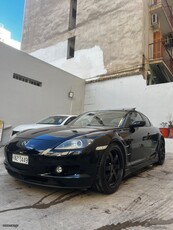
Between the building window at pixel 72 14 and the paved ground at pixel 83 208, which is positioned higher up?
the building window at pixel 72 14

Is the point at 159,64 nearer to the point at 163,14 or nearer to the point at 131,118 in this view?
Answer: the point at 163,14

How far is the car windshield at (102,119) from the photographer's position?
12.5ft

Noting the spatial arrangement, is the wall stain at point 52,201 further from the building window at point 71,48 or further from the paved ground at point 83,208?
the building window at point 71,48

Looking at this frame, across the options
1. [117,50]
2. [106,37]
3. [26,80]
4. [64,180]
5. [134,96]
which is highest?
[106,37]

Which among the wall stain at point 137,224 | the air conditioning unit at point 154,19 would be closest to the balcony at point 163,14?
the air conditioning unit at point 154,19

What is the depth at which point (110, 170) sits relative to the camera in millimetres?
3020

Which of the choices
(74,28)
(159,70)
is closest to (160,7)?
(159,70)

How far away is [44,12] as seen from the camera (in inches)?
634

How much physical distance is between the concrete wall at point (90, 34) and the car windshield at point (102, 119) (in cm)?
729

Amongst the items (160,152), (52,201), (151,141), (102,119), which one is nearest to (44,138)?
(52,201)

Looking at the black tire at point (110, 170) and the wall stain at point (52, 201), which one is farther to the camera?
the black tire at point (110, 170)

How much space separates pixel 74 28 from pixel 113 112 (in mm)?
11667

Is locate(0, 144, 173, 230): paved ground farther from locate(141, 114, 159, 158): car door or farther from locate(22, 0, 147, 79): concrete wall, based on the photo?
locate(22, 0, 147, 79): concrete wall

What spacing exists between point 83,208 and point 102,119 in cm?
184
